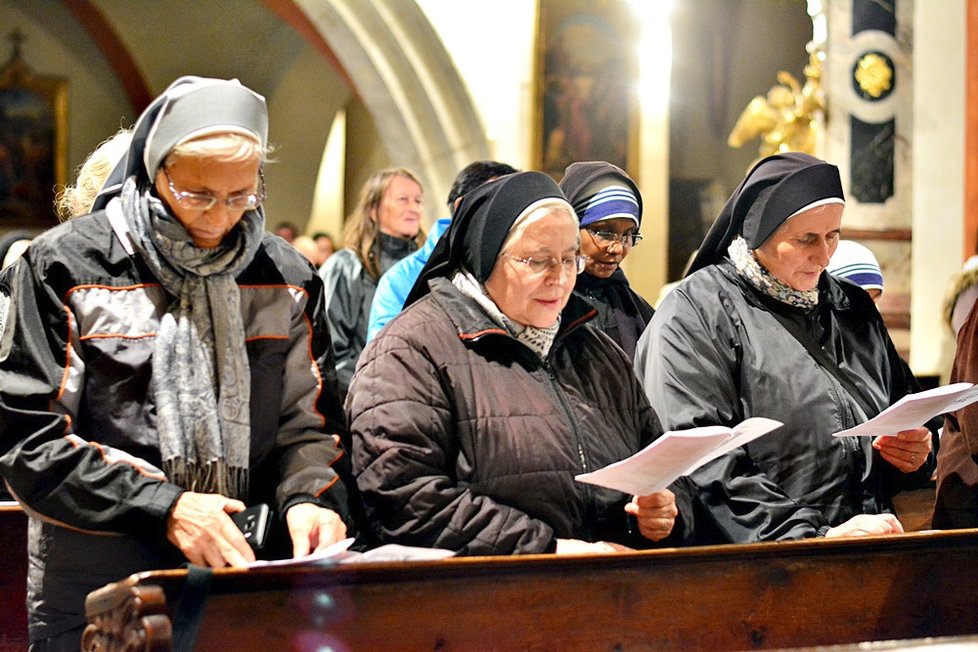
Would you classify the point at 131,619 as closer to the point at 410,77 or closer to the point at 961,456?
the point at 961,456

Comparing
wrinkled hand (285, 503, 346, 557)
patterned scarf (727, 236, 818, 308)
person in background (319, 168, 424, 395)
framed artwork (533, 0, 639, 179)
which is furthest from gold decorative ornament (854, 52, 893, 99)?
wrinkled hand (285, 503, 346, 557)

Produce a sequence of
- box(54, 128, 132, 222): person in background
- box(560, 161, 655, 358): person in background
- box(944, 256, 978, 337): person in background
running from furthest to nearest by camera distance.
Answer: box(944, 256, 978, 337): person in background
box(560, 161, 655, 358): person in background
box(54, 128, 132, 222): person in background

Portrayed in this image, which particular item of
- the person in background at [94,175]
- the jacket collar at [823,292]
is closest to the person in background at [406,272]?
the jacket collar at [823,292]

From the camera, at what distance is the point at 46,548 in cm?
261

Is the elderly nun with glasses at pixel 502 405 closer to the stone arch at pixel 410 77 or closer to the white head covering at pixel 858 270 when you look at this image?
the white head covering at pixel 858 270

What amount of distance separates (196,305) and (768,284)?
5.61 feet

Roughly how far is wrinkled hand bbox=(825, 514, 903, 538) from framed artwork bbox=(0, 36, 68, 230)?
42.7 ft

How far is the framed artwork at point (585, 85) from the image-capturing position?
945cm

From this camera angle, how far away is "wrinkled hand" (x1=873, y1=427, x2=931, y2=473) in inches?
139

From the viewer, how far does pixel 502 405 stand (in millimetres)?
3025

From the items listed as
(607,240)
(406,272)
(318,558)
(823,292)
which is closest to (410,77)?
(406,272)

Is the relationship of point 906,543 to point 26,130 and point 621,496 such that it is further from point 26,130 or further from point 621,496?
point 26,130

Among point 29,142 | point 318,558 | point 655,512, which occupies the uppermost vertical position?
point 29,142

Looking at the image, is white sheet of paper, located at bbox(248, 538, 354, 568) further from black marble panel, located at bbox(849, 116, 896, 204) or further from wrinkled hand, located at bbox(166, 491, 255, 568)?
black marble panel, located at bbox(849, 116, 896, 204)
